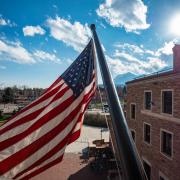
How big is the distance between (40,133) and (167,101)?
11.4 m

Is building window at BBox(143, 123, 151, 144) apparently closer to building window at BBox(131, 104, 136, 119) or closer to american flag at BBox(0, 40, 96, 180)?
building window at BBox(131, 104, 136, 119)

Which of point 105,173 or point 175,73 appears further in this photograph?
point 105,173

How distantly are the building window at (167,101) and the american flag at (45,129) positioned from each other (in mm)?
9777

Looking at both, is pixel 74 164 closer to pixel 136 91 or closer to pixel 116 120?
pixel 136 91

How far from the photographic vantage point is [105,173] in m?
20.2

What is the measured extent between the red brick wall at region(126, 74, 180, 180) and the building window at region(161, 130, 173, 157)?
35cm

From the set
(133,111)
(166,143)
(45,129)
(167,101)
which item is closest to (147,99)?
(167,101)

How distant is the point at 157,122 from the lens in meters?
15.4

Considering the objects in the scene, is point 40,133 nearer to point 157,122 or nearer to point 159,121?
point 159,121

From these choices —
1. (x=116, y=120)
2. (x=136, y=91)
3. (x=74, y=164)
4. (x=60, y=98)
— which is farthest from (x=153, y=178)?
(x=116, y=120)

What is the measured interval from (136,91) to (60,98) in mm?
15215

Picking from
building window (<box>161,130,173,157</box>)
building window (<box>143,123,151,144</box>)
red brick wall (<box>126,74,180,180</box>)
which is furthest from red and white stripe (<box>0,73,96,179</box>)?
building window (<box>143,123,151,144</box>)

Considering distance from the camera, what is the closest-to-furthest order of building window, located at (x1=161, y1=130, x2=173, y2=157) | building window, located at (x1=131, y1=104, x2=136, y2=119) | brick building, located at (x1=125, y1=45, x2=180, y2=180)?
brick building, located at (x1=125, y1=45, x2=180, y2=180) < building window, located at (x1=161, y1=130, x2=173, y2=157) < building window, located at (x1=131, y1=104, x2=136, y2=119)

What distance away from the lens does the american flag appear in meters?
4.62
